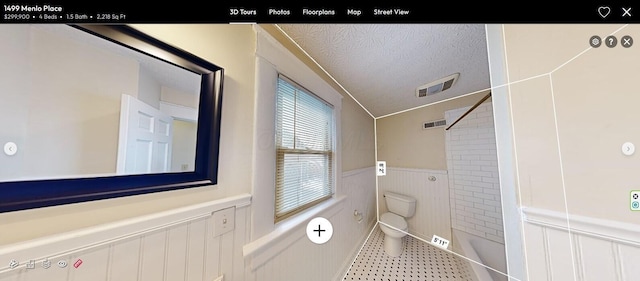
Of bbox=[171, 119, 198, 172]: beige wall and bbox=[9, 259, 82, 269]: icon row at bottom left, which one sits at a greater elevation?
bbox=[171, 119, 198, 172]: beige wall

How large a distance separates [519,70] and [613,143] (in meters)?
0.28

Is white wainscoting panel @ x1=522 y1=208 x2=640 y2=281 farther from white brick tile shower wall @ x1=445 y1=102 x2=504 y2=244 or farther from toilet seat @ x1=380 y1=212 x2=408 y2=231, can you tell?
toilet seat @ x1=380 y1=212 x2=408 y2=231

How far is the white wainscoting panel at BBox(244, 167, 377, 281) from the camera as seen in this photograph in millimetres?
706

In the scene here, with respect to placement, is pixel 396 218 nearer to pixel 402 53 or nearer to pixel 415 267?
pixel 415 267

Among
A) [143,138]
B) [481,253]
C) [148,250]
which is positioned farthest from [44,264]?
[481,253]

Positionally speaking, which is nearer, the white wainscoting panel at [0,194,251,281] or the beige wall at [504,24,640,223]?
the white wainscoting panel at [0,194,251,281]

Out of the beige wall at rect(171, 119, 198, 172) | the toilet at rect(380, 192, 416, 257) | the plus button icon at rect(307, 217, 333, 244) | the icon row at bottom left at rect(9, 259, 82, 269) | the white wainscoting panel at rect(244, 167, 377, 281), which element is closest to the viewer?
the icon row at bottom left at rect(9, 259, 82, 269)

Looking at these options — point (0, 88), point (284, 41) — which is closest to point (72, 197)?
point (0, 88)

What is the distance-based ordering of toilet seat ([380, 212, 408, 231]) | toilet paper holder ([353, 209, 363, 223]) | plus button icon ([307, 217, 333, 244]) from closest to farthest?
1. plus button icon ([307, 217, 333, 244])
2. toilet seat ([380, 212, 408, 231])
3. toilet paper holder ([353, 209, 363, 223])

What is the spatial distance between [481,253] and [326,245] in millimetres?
1182
